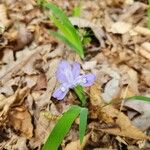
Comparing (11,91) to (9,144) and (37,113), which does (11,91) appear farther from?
(9,144)

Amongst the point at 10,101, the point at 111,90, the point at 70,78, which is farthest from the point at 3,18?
the point at 70,78

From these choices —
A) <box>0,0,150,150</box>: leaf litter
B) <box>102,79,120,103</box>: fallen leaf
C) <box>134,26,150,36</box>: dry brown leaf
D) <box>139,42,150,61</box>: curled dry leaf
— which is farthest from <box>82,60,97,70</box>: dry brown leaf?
<box>134,26,150,36</box>: dry brown leaf

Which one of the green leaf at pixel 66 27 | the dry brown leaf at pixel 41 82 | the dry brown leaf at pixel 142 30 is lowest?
the dry brown leaf at pixel 41 82

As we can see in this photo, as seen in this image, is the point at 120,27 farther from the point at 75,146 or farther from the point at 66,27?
the point at 75,146

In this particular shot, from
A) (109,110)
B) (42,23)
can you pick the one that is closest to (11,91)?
(109,110)

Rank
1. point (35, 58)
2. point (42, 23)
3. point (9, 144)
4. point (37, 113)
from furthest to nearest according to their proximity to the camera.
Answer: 1. point (42, 23)
2. point (35, 58)
3. point (37, 113)
4. point (9, 144)

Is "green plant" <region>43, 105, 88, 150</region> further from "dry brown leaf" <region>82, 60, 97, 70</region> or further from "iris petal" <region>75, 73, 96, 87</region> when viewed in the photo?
"dry brown leaf" <region>82, 60, 97, 70</region>

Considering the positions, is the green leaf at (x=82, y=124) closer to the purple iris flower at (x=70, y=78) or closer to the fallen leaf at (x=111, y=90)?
the purple iris flower at (x=70, y=78)

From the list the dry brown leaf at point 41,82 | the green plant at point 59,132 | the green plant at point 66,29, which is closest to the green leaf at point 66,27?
the green plant at point 66,29
